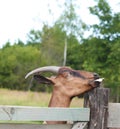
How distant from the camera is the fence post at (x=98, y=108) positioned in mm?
3457

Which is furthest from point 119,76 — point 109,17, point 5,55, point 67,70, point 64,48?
point 5,55

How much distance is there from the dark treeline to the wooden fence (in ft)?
37.0

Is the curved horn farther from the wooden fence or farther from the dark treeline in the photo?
the dark treeline

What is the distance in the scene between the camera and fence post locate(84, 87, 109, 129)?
3.46 metres

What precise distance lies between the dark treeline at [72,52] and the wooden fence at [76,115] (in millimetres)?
11275

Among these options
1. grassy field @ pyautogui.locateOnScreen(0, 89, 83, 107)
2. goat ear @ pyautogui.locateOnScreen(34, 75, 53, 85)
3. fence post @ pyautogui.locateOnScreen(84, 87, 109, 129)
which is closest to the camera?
fence post @ pyautogui.locateOnScreen(84, 87, 109, 129)

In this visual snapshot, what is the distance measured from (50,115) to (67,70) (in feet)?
2.30

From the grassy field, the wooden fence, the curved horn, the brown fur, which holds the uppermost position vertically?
the curved horn

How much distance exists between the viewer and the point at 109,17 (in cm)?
2486

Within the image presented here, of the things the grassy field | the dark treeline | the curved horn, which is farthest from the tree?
the curved horn

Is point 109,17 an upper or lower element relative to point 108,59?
upper

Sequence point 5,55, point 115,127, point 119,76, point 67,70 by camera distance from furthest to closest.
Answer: point 5,55 < point 119,76 < point 67,70 < point 115,127

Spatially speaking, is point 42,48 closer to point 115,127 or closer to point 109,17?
point 109,17

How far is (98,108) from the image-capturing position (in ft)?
11.4
